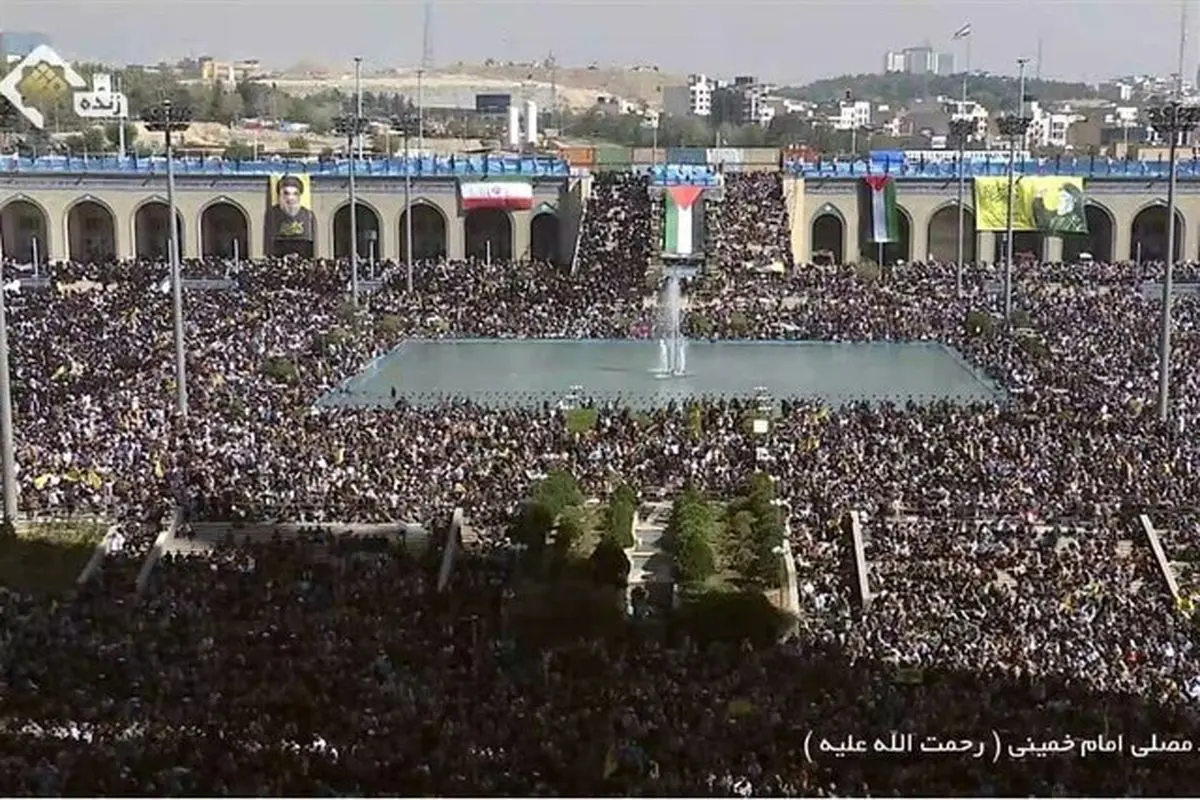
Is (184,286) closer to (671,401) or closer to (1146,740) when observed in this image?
(671,401)

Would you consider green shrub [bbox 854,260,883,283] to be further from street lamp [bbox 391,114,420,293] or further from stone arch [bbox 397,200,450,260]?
stone arch [bbox 397,200,450,260]

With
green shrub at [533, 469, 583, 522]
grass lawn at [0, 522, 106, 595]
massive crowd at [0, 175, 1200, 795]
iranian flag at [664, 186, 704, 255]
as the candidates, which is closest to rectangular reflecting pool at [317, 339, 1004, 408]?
massive crowd at [0, 175, 1200, 795]

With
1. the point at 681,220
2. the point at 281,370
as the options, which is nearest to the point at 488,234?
the point at 681,220

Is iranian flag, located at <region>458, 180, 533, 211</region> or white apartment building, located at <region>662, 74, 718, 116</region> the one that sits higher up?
white apartment building, located at <region>662, 74, 718, 116</region>

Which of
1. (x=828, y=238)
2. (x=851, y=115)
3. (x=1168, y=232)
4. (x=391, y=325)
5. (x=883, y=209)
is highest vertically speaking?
(x=851, y=115)

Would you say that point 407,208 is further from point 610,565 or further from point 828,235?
point 610,565
